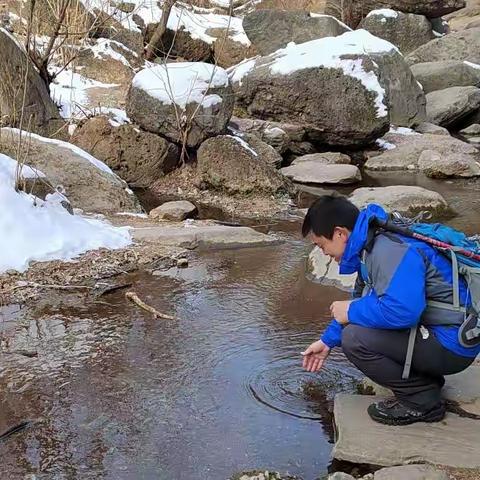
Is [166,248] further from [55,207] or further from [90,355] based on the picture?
[90,355]

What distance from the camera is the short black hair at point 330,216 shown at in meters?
2.70

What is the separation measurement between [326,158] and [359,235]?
27.0 feet

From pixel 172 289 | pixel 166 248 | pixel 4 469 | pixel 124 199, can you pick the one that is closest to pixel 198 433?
pixel 4 469

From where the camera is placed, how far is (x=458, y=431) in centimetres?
283

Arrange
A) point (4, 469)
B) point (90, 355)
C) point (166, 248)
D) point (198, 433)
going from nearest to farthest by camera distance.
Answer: point (4, 469) < point (198, 433) < point (90, 355) < point (166, 248)

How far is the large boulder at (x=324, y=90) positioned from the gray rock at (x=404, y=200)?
12.1 ft

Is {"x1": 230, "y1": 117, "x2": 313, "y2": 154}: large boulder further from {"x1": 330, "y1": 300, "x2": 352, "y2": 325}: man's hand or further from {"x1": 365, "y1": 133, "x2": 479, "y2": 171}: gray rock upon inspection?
{"x1": 330, "y1": 300, "x2": 352, "y2": 325}: man's hand

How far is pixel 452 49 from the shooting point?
17453 mm

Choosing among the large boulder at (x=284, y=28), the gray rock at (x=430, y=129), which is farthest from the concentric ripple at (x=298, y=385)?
the large boulder at (x=284, y=28)

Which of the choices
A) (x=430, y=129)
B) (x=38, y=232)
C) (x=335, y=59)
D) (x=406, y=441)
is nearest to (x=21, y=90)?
(x=38, y=232)

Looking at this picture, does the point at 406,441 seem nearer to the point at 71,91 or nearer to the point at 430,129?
the point at 71,91

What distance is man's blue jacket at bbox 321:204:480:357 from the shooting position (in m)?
2.61

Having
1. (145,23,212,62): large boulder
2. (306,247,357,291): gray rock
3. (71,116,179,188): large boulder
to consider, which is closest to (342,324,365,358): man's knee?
(306,247,357,291): gray rock

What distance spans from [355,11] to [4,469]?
64.0ft
